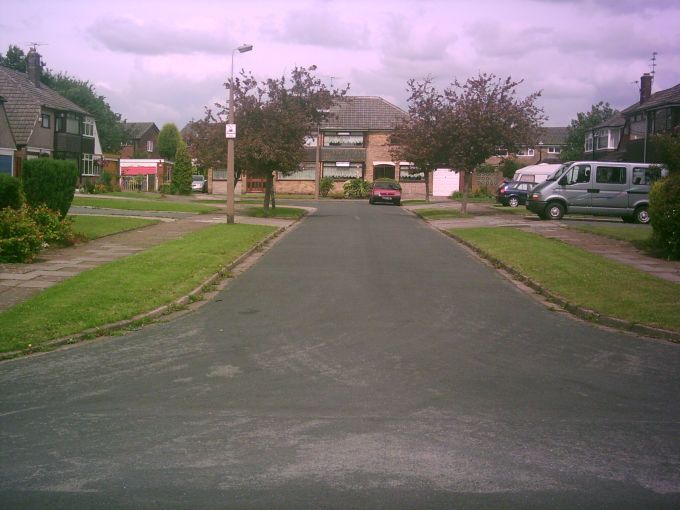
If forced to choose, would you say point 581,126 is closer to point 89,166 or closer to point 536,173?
→ point 536,173

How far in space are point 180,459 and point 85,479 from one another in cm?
68

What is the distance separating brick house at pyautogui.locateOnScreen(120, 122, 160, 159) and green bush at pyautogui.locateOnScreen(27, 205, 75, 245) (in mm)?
77777

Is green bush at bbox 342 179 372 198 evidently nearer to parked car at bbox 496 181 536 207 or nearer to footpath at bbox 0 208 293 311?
parked car at bbox 496 181 536 207

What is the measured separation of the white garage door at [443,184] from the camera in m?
67.2

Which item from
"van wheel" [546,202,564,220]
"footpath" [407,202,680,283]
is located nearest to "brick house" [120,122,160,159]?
"footpath" [407,202,680,283]

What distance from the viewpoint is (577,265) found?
16188 millimetres

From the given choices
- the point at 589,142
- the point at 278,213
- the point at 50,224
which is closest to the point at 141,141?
the point at 589,142

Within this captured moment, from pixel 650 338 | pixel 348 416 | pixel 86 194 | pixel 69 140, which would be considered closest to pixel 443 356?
pixel 348 416

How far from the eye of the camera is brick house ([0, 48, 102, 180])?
48.5 meters

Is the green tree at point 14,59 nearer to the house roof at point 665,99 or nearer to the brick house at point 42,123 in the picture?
the brick house at point 42,123

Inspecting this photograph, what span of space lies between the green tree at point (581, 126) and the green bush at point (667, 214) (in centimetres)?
6591

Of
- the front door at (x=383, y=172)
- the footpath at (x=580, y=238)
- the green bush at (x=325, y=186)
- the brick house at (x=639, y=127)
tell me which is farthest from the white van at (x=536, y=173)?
the footpath at (x=580, y=238)

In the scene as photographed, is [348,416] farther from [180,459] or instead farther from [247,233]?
[247,233]

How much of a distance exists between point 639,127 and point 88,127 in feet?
135
